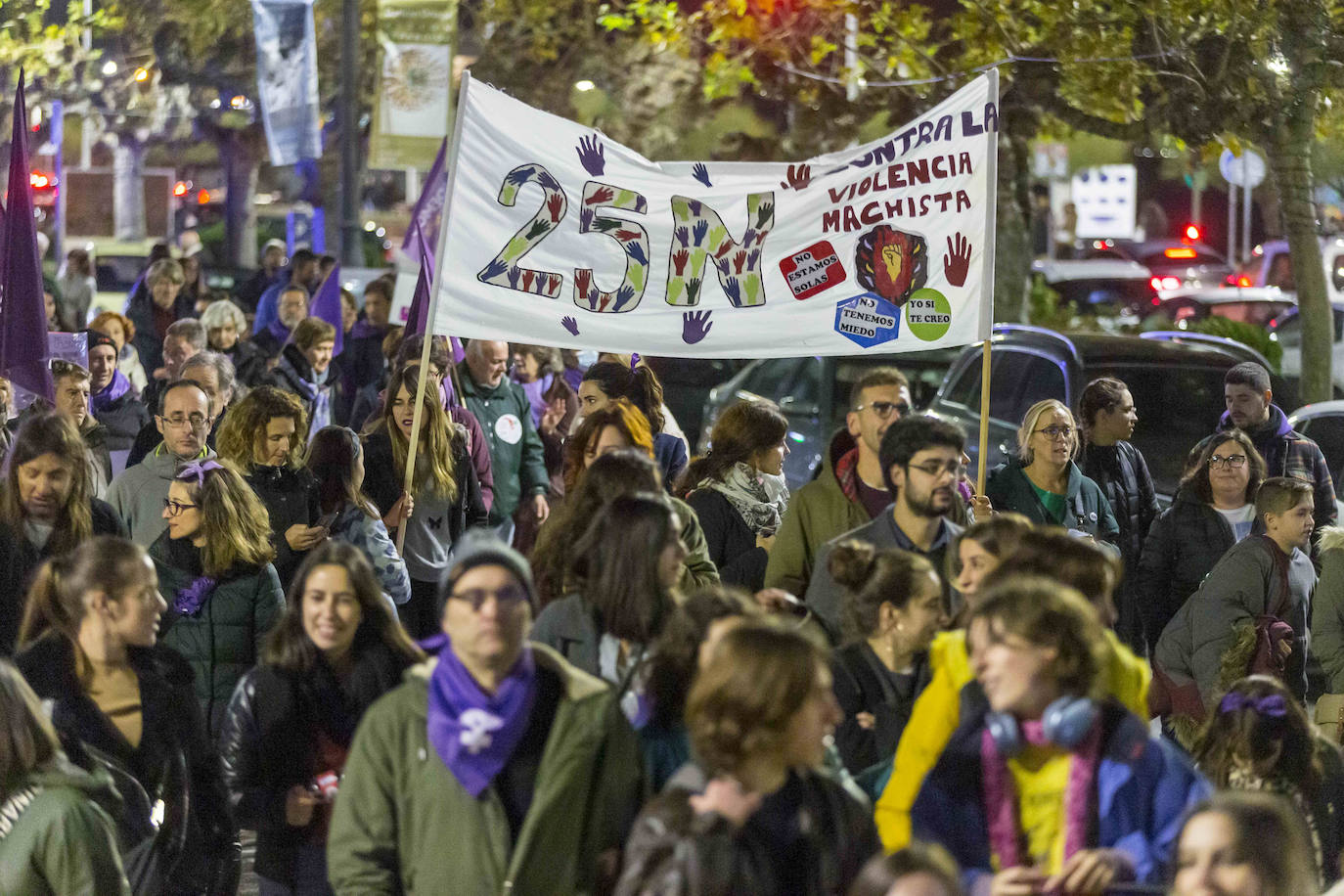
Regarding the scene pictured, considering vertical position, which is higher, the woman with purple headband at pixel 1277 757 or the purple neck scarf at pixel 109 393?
the purple neck scarf at pixel 109 393

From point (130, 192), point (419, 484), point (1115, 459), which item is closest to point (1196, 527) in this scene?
point (1115, 459)

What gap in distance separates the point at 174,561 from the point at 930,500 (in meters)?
2.41

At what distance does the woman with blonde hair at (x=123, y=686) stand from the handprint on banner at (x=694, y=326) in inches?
127

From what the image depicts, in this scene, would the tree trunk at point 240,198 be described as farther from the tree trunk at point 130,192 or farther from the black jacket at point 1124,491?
the black jacket at point 1124,491

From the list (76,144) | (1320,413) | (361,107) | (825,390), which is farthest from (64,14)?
(76,144)

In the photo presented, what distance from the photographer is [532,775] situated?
4203 mm

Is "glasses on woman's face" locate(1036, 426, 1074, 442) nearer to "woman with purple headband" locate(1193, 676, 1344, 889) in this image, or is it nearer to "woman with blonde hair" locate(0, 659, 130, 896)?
"woman with purple headband" locate(1193, 676, 1344, 889)

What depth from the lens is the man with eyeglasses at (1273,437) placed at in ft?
30.4

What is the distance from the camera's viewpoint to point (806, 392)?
1396cm

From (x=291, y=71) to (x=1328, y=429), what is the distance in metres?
12.7

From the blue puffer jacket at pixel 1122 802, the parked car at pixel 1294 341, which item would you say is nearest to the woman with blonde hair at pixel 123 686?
the blue puffer jacket at pixel 1122 802

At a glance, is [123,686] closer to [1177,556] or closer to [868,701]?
Answer: [868,701]

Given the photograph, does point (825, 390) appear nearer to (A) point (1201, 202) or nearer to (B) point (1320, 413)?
(B) point (1320, 413)

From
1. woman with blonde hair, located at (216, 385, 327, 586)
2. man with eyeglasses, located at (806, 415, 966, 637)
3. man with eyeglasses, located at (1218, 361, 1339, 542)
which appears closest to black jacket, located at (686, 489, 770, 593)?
man with eyeglasses, located at (806, 415, 966, 637)
